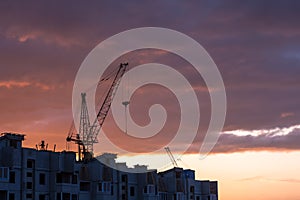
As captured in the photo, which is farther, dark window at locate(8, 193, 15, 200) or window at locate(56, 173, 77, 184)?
window at locate(56, 173, 77, 184)

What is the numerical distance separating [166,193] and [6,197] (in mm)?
54482

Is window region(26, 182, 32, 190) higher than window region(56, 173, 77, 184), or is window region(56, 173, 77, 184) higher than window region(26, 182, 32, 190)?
window region(56, 173, 77, 184)

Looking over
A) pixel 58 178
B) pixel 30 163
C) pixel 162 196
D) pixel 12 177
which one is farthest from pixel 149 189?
pixel 12 177

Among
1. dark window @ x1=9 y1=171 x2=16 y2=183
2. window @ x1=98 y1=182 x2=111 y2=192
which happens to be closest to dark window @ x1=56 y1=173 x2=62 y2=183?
dark window @ x1=9 y1=171 x2=16 y2=183

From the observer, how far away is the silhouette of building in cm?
10856

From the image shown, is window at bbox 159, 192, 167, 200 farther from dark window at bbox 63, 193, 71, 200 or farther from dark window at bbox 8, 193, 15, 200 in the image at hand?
dark window at bbox 8, 193, 15, 200

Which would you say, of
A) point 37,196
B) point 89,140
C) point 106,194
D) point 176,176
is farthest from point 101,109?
point 37,196

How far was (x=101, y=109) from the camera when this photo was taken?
172 meters

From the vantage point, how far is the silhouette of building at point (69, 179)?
10856 centimetres

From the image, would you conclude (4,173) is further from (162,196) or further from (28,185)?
(162,196)

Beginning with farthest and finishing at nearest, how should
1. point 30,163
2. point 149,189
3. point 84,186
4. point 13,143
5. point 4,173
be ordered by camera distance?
point 149,189, point 84,186, point 30,163, point 13,143, point 4,173

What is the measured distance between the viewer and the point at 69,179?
119 m

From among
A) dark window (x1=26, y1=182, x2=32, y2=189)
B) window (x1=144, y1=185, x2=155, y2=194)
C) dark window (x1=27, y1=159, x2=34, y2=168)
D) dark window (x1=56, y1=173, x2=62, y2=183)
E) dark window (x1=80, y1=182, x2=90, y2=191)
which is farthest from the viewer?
window (x1=144, y1=185, x2=155, y2=194)

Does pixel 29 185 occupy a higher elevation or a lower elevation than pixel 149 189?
lower
